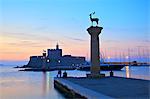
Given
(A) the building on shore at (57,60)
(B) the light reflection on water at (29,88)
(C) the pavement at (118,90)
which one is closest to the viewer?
(C) the pavement at (118,90)

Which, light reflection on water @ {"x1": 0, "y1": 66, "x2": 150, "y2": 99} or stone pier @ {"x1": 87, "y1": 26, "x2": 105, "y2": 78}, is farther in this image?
stone pier @ {"x1": 87, "y1": 26, "x2": 105, "y2": 78}

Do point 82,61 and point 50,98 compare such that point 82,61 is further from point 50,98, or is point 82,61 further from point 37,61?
point 50,98

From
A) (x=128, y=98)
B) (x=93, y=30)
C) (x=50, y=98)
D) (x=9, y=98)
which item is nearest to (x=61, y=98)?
(x=50, y=98)

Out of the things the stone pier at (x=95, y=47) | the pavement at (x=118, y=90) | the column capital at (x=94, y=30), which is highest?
the column capital at (x=94, y=30)

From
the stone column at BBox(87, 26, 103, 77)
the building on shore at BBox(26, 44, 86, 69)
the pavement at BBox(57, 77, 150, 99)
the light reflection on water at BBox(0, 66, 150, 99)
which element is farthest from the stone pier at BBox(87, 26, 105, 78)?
the building on shore at BBox(26, 44, 86, 69)

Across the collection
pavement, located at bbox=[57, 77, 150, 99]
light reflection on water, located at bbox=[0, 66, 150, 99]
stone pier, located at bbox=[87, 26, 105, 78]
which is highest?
stone pier, located at bbox=[87, 26, 105, 78]

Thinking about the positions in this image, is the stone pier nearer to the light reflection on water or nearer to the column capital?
the column capital

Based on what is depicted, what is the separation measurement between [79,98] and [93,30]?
11.3m

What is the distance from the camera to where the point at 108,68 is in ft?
302

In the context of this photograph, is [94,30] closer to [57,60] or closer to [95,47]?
[95,47]

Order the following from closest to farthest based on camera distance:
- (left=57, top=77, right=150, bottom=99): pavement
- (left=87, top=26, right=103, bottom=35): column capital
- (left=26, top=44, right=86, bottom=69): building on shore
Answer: (left=57, top=77, right=150, bottom=99): pavement → (left=87, top=26, right=103, bottom=35): column capital → (left=26, top=44, right=86, bottom=69): building on shore

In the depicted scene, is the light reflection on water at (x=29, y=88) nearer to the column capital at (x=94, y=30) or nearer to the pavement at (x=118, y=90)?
the pavement at (x=118, y=90)

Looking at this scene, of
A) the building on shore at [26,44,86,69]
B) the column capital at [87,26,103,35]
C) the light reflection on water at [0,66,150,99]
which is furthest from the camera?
the building on shore at [26,44,86,69]

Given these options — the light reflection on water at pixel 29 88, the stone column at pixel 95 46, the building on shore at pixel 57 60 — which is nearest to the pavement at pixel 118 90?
the light reflection on water at pixel 29 88
